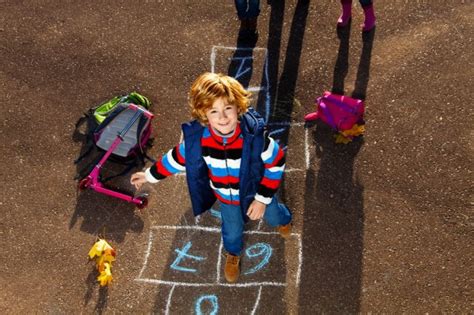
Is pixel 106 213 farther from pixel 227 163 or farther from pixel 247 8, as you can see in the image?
pixel 247 8

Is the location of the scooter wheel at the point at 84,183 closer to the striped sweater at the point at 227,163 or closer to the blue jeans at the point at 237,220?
the striped sweater at the point at 227,163

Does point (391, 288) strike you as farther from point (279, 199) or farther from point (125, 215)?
point (125, 215)

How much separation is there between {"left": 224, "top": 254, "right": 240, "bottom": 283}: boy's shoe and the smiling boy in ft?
2.11

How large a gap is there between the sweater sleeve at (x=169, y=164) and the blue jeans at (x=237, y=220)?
66 cm

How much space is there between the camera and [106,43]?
660 cm

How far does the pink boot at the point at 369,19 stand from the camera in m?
6.21

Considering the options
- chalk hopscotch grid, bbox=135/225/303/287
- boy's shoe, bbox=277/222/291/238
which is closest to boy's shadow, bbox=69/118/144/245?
chalk hopscotch grid, bbox=135/225/303/287

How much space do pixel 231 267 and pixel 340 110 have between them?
212 centimetres

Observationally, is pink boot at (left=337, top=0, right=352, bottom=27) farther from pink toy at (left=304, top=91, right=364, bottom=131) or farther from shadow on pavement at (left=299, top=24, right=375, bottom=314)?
pink toy at (left=304, top=91, right=364, bottom=131)

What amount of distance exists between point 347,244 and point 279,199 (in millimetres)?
891

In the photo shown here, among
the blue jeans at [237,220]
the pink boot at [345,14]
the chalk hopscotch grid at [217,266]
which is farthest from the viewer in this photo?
the pink boot at [345,14]

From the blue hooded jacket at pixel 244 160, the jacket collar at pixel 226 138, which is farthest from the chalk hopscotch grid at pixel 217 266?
the jacket collar at pixel 226 138

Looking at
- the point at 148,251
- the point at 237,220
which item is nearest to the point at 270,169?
the point at 237,220

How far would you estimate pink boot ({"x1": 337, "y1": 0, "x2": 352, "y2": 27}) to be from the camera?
6.32 meters
